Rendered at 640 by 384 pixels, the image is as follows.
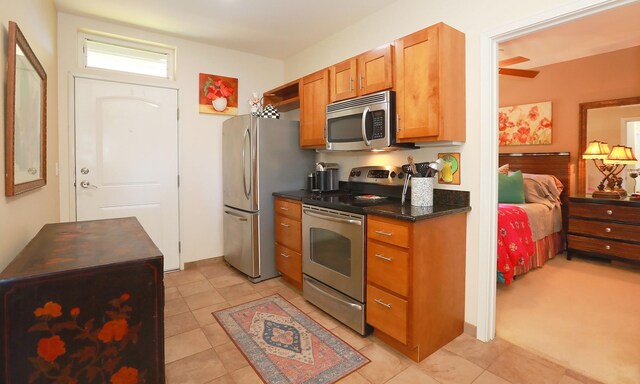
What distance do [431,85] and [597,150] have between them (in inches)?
121

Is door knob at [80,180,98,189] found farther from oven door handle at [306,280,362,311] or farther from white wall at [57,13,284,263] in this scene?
oven door handle at [306,280,362,311]

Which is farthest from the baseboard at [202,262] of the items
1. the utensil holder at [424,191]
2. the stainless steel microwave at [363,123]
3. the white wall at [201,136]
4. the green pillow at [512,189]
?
the green pillow at [512,189]

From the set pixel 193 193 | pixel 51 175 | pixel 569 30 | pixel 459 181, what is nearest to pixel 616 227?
pixel 569 30

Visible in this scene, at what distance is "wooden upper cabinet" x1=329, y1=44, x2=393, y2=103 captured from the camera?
236 cm

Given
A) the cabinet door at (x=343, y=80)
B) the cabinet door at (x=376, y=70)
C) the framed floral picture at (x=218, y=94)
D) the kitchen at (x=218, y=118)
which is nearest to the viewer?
the kitchen at (x=218, y=118)

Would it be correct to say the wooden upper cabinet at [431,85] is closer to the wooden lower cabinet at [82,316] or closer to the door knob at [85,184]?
the wooden lower cabinet at [82,316]

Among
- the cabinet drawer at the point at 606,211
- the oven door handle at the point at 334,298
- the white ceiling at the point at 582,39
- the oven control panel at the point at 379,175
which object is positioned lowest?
the oven door handle at the point at 334,298

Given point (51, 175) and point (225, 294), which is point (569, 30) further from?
point (51, 175)

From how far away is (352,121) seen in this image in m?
2.68

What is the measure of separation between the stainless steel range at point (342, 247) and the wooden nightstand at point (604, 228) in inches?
106

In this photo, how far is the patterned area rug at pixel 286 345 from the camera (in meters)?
1.88

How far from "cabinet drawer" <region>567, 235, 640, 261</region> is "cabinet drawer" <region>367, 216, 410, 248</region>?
327 cm

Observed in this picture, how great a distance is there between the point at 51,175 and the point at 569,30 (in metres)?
4.84

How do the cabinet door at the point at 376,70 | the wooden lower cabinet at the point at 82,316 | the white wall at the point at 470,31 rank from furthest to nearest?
1. the cabinet door at the point at 376,70
2. the white wall at the point at 470,31
3. the wooden lower cabinet at the point at 82,316
